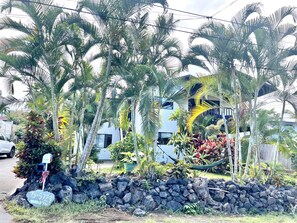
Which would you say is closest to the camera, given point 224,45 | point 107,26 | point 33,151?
point 33,151

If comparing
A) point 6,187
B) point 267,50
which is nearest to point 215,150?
point 267,50

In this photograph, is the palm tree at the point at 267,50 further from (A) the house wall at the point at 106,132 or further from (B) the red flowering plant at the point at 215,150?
(A) the house wall at the point at 106,132

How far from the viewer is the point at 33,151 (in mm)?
7941

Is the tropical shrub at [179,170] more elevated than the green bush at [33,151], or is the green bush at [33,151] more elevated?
the green bush at [33,151]

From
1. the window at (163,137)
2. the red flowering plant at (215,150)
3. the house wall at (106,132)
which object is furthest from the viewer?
the house wall at (106,132)

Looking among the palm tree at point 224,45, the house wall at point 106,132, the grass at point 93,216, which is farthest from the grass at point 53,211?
the house wall at point 106,132

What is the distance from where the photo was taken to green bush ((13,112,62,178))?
7.94 meters

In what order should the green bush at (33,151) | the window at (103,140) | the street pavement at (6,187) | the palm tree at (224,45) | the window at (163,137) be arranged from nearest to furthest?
the street pavement at (6,187)
the green bush at (33,151)
the palm tree at (224,45)
the window at (163,137)
the window at (103,140)

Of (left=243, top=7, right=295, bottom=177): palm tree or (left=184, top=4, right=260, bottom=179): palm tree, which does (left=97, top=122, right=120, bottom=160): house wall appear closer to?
(left=184, top=4, right=260, bottom=179): palm tree

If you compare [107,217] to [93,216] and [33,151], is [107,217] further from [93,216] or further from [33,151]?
[33,151]

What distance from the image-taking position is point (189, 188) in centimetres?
824

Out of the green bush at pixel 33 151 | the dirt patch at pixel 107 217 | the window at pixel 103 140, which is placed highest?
the window at pixel 103 140

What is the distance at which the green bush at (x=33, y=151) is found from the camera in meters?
7.94

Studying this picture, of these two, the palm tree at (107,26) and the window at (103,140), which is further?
the window at (103,140)
